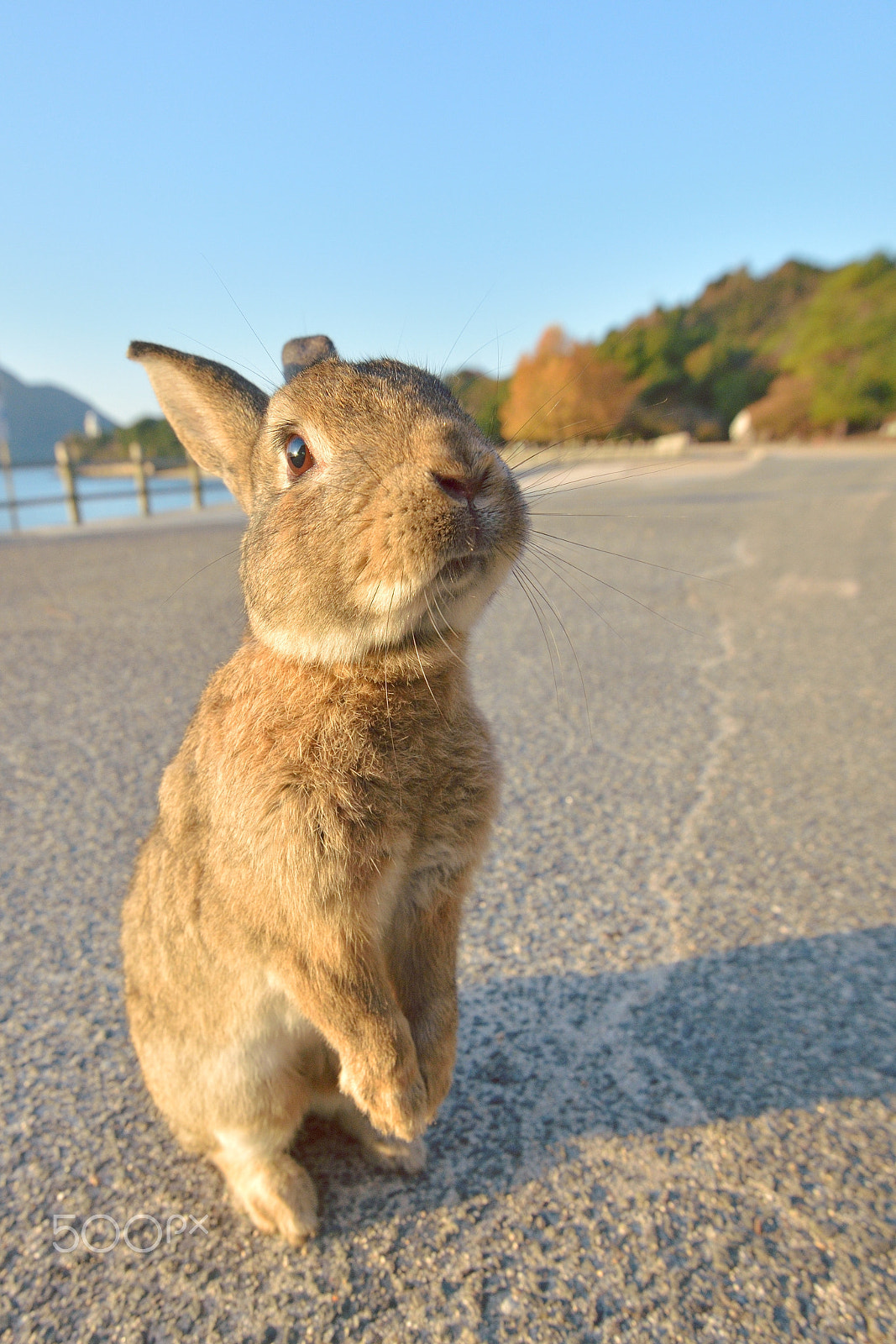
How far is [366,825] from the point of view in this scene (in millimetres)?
1410

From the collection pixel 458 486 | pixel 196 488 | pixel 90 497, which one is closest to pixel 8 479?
pixel 90 497

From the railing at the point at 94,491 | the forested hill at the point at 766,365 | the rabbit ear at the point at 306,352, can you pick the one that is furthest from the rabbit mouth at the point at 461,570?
the forested hill at the point at 766,365

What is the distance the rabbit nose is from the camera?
53.2 inches

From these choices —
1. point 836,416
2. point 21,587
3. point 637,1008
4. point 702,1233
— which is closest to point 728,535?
point 21,587

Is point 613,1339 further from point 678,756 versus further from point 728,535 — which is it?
point 728,535

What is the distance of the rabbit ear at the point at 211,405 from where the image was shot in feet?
5.79

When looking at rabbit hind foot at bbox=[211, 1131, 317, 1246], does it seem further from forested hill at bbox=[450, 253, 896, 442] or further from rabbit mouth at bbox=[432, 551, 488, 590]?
forested hill at bbox=[450, 253, 896, 442]

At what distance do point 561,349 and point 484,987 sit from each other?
46.7m

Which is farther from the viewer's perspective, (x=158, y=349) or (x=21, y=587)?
(x=21, y=587)

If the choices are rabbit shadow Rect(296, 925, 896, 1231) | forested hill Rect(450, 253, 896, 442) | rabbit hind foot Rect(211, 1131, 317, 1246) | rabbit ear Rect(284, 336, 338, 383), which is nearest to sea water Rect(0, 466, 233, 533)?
rabbit ear Rect(284, 336, 338, 383)

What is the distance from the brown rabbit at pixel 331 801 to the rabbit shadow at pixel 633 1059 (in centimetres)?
12

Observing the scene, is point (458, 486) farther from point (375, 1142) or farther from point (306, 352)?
point (375, 1142)

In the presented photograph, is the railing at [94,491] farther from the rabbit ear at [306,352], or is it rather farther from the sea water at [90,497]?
the rabbit ear at [306,352]

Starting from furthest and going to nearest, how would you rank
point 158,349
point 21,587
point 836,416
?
point 836,416 < point 21,587 < point 158,349
